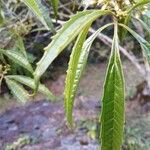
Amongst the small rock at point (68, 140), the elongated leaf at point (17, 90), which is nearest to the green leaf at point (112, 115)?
the elongated leaf at point (17, 90)

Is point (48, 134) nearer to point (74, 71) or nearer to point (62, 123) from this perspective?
point (62, 123)

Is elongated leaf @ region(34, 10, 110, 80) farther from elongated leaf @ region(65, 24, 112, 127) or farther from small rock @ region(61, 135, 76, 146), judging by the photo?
small rock @ region(61, 135, 76, 146)

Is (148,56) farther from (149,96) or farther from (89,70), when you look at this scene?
(89,70)

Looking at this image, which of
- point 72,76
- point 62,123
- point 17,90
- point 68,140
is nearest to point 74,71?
point 72,76

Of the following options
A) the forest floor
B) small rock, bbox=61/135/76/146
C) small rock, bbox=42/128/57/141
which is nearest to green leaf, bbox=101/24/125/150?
the forest floor

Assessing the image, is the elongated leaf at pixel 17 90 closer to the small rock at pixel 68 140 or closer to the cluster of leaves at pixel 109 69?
the cluster of leaves at pixel 109 69

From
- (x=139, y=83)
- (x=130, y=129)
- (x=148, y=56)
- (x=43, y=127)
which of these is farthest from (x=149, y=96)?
(x=148, y=56)
